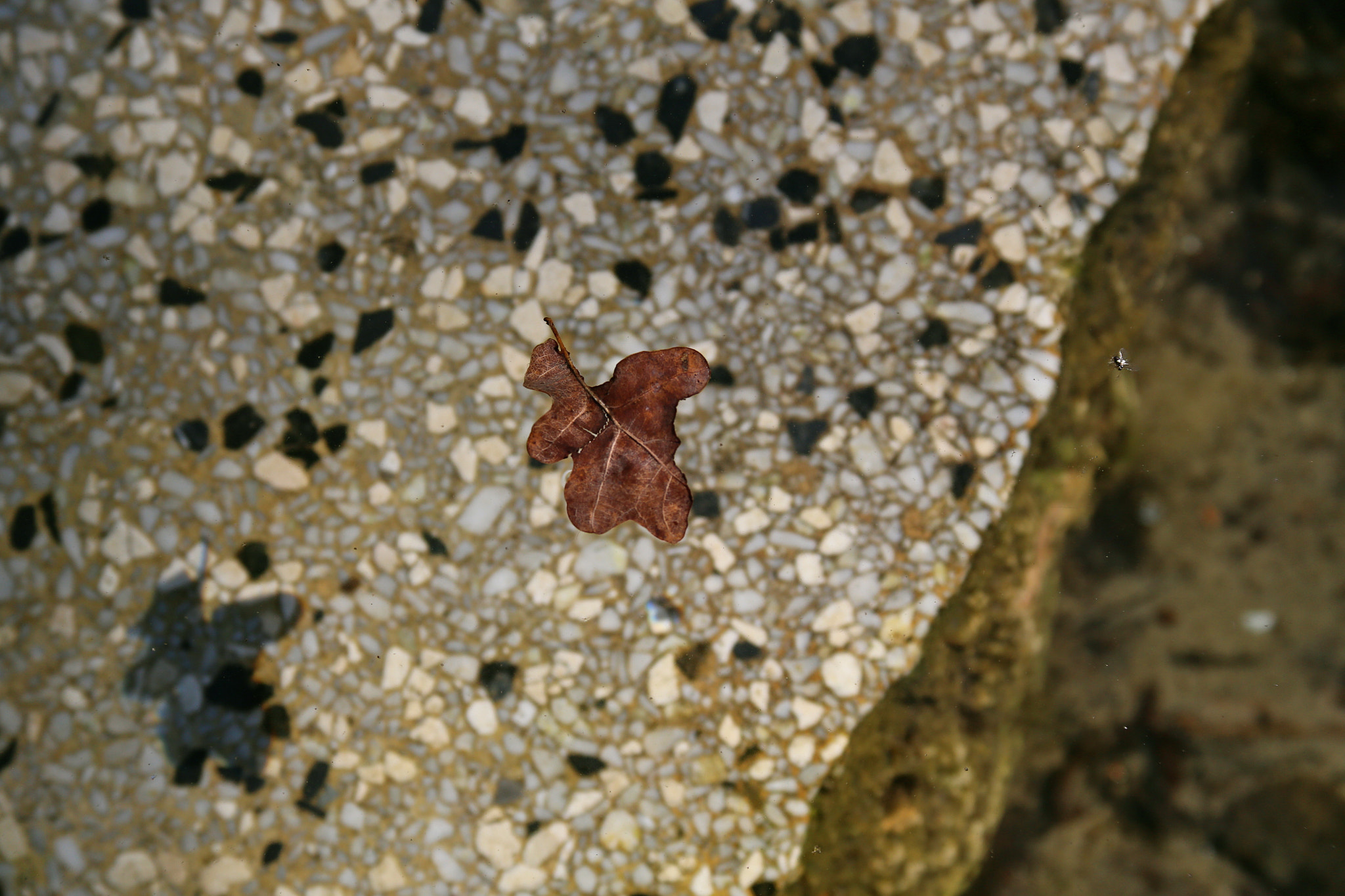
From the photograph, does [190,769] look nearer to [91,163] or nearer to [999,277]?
[91,163]

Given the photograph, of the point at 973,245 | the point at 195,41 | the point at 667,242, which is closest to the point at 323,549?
the point at 667,242

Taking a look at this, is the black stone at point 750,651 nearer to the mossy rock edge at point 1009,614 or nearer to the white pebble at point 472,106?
the mossy rock edge at point 1009,614

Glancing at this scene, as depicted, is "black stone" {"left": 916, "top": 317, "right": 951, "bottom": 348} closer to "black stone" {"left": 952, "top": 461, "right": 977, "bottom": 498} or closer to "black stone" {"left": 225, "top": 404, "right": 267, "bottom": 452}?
"black stone" {"left": 952, "top": 461, "right": 977, "bottom": 498}

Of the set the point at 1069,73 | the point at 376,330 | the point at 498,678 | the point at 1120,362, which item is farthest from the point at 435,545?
the point at 1069,73

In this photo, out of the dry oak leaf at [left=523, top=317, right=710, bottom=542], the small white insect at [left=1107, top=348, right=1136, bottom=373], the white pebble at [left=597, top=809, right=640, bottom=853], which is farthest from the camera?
the small white insect at [left=1107, top=348, right=1136, bottom=373]

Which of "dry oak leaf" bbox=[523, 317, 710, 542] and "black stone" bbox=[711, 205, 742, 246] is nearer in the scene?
"dry oak leaf" bbox=[523, 317, 710, 542]

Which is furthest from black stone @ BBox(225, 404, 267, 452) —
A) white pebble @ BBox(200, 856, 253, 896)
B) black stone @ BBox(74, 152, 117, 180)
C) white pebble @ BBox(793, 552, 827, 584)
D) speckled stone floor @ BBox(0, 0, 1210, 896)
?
white pebble @ BBox(793, 552, 827, 584)

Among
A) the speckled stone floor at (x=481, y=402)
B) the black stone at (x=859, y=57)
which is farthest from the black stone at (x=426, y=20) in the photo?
the black stone at (x=859, y=57)
